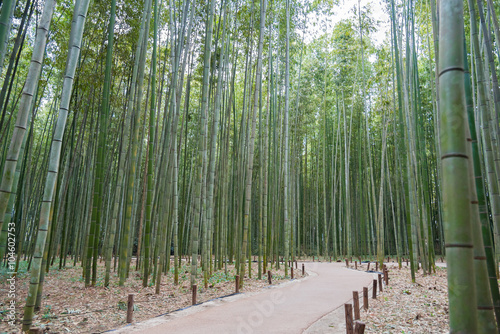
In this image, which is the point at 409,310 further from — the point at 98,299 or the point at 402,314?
the point at 98,299

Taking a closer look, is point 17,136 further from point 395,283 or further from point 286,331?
point 395,283

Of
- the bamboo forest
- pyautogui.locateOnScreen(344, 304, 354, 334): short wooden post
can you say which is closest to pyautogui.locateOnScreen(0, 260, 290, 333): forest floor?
the bamboo forest

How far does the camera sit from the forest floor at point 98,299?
299cm

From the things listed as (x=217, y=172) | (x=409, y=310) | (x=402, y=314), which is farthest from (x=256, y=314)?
(x=217, y=172)

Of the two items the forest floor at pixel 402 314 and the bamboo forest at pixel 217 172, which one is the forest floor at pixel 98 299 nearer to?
the bamboo forest at pixel 217 172

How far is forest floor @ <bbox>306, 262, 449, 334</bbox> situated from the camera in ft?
8.88

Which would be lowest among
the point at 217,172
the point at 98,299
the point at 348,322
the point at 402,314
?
the point at 98,299

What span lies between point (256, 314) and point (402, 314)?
1533mm

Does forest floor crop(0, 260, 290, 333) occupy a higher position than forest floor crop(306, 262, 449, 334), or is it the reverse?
forest floor crop(306, 262, 449, 334)

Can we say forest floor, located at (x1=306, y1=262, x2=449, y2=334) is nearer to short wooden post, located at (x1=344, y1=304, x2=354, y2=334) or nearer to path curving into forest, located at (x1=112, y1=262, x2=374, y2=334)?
path curving into forest, located at (x1=112, y1=262, x2=374, y2=334)

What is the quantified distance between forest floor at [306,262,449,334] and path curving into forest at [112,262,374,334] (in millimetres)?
203

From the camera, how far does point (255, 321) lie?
301cm

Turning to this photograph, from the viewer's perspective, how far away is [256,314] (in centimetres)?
325

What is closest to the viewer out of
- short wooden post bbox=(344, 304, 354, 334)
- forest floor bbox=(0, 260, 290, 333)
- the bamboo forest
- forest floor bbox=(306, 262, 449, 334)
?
the bamboo forest
